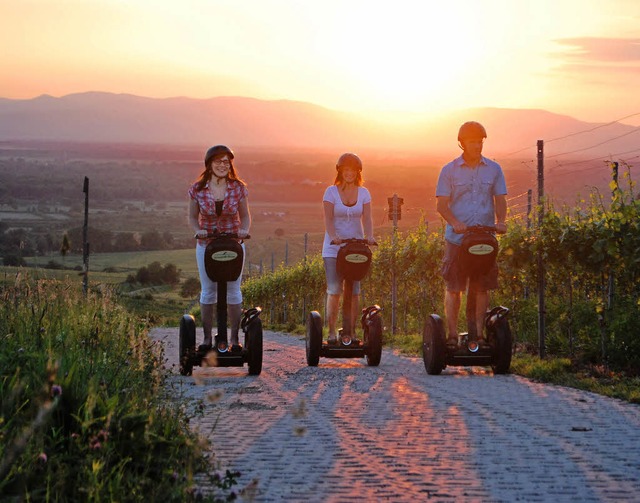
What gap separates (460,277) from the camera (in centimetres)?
1062

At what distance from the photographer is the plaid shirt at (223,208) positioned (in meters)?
10.5

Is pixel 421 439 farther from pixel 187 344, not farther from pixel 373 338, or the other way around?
pixel 373 338

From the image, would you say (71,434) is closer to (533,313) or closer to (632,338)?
(632,338)

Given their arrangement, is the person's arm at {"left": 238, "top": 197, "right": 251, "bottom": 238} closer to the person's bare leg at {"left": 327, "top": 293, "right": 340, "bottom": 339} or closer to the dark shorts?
the person's bare leg at {"left": 327, "top": 293, "right": 340, "bottom": 339}

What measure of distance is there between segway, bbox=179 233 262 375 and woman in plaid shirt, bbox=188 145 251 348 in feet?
0.36

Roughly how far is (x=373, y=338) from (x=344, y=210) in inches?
62.8

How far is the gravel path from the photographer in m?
5.45

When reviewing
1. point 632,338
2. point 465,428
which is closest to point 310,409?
point 465,428

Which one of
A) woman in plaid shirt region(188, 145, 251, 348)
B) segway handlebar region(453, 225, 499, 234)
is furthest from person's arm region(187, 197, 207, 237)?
segway handlebar region(453, 225, 499, 234)

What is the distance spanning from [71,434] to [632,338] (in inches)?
326

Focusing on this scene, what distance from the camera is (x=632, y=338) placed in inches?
466

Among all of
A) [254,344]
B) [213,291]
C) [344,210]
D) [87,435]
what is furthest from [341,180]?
[87,435]

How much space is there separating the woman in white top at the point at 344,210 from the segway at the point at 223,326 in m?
1.17

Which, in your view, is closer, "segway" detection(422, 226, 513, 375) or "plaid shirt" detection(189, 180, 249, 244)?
"plaid shirt" detection(189, 180, 249, 244)
